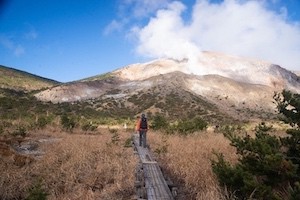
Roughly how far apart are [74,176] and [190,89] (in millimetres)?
80548

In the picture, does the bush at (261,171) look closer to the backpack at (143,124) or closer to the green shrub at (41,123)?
the backpack at (143,124)

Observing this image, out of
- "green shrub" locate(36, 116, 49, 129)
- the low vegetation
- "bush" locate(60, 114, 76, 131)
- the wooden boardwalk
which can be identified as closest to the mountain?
"green shrub" locate(36, 116, 49, 129)

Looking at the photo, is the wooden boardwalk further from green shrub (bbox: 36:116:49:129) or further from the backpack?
green shrub (bbox: 36:116:49:129)

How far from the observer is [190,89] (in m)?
89.5

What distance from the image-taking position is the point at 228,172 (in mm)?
6129

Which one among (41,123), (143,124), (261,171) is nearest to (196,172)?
(261,171)

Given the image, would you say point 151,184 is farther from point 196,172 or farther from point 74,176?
point 74,176

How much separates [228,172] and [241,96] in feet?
280

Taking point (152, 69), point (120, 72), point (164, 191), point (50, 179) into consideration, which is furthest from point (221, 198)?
point (120, 72)

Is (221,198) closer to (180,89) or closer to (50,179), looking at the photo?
(50,179)

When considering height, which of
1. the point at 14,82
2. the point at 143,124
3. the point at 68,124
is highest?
the point at 14,82

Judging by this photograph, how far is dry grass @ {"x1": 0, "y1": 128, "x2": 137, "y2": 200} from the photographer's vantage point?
8.38 metres

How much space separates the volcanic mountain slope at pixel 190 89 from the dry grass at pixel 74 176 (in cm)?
5457

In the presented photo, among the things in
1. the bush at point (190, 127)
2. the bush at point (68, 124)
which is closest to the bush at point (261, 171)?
the bush at point (190, 127)
